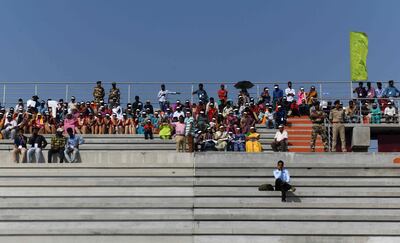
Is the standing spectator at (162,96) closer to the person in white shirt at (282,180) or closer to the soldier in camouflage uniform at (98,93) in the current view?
the soldier in camouflage uniform at (98,93)

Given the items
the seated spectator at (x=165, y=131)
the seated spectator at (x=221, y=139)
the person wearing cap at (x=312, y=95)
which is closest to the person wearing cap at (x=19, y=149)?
the seated spectator at (x=165, y=131)

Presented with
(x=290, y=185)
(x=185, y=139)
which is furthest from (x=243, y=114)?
(x=290, y=185)

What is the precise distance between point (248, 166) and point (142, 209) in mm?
3147

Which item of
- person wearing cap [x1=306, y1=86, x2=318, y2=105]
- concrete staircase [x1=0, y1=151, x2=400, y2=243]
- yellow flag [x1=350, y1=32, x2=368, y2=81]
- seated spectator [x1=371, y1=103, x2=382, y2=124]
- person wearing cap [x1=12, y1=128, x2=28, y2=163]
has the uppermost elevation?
yellow flag [x1=350, y1=32, x2=368, y2=81]

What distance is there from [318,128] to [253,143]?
211 centimetres

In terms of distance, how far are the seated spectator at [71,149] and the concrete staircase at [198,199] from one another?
37 cm

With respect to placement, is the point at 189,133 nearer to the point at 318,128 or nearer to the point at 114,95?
the point at 318,128

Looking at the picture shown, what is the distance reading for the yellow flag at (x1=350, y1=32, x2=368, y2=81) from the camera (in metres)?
25.1

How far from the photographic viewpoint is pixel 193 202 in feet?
57.6

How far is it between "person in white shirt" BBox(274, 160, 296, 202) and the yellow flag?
8501 mm

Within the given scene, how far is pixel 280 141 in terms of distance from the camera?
20.2 meters

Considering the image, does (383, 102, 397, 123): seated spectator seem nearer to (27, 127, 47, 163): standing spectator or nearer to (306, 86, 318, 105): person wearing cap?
(306, 86, 318, 105): person wearing cap

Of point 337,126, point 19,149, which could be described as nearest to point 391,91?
point 337,126

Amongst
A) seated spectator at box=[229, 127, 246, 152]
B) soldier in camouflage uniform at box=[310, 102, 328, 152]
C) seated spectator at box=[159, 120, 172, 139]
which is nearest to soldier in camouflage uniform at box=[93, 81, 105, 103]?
seated spectator at box=[159, 120, 172, 139]
